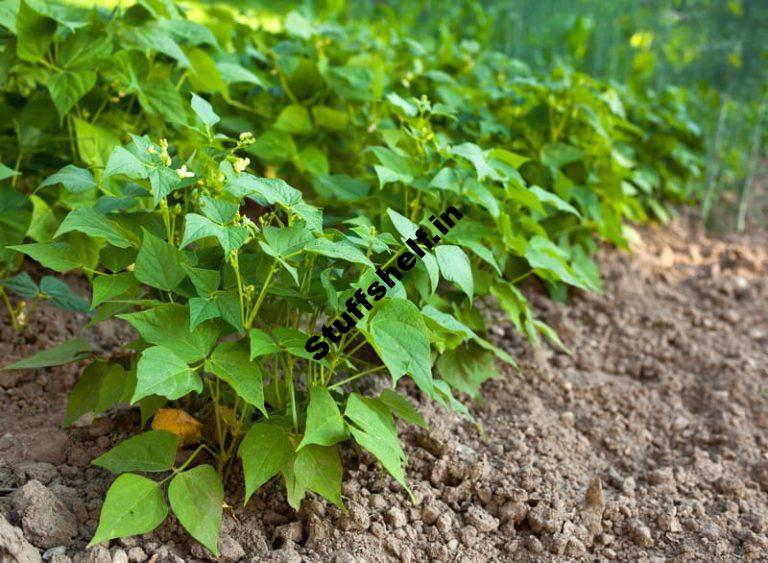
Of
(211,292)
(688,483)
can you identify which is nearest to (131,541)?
(211,292)

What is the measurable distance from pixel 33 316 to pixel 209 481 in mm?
1025

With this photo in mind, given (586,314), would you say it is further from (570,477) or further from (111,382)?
(111,382)

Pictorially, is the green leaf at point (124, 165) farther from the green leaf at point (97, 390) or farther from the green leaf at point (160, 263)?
the green leaf at point (97, 390)

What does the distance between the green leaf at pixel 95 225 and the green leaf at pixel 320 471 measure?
1.79 feet

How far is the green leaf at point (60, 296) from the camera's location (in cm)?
212

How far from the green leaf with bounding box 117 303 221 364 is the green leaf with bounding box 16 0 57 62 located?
987 millimetres

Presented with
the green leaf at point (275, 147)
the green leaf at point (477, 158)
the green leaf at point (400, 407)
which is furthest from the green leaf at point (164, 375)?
the green leaf at point (275, 147)

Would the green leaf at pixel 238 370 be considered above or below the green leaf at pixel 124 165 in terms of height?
below

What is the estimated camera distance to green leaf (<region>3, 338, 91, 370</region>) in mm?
1906

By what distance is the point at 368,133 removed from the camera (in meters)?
3.00

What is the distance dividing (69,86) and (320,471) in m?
1.26

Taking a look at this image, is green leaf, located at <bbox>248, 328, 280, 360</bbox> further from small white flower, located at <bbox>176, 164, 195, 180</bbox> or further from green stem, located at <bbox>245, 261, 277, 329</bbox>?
small white flower, located at <bbox>176, 164, 195, 180</bbox>

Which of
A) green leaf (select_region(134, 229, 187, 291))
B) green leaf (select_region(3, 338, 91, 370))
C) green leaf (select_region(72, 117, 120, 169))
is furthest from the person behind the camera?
green leaf (select_region(72, 117, 120, 169))

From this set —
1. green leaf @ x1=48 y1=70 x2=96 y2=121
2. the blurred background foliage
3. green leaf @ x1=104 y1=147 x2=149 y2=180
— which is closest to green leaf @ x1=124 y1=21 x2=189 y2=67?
green leaf @ x1=48 y1=70 x2=96 y2=121
